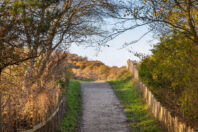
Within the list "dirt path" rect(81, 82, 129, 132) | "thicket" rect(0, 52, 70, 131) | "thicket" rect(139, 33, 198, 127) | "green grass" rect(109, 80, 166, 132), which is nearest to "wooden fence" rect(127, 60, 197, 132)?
"green grass" rect(109, 80, 166, 132)

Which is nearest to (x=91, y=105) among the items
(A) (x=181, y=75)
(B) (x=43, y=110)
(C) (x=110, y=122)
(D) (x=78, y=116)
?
(D) (x=78, y=116)

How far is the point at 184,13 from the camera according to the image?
7.06m

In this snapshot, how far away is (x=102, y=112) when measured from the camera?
11562mm

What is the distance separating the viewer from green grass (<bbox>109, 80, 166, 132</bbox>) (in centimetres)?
910

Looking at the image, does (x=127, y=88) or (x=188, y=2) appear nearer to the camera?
(x=188, y=2)

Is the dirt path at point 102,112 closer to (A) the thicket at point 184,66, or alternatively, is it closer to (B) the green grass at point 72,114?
(B) the green grass at point 72,114

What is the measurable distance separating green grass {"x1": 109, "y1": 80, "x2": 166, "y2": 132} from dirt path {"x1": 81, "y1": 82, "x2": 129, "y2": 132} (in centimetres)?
26

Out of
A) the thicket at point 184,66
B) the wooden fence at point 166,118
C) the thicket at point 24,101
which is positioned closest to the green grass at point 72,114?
the thicket at point 24,101

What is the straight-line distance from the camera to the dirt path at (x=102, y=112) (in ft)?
30.6

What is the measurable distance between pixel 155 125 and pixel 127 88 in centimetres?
756

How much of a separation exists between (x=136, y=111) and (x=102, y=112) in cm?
140

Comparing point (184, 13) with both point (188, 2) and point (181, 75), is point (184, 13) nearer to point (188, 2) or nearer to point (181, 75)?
point (188, 2)

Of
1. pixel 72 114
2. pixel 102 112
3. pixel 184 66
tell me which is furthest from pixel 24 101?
pixel 102 112

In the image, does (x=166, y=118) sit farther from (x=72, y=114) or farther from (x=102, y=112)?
(x=72, y=114)
